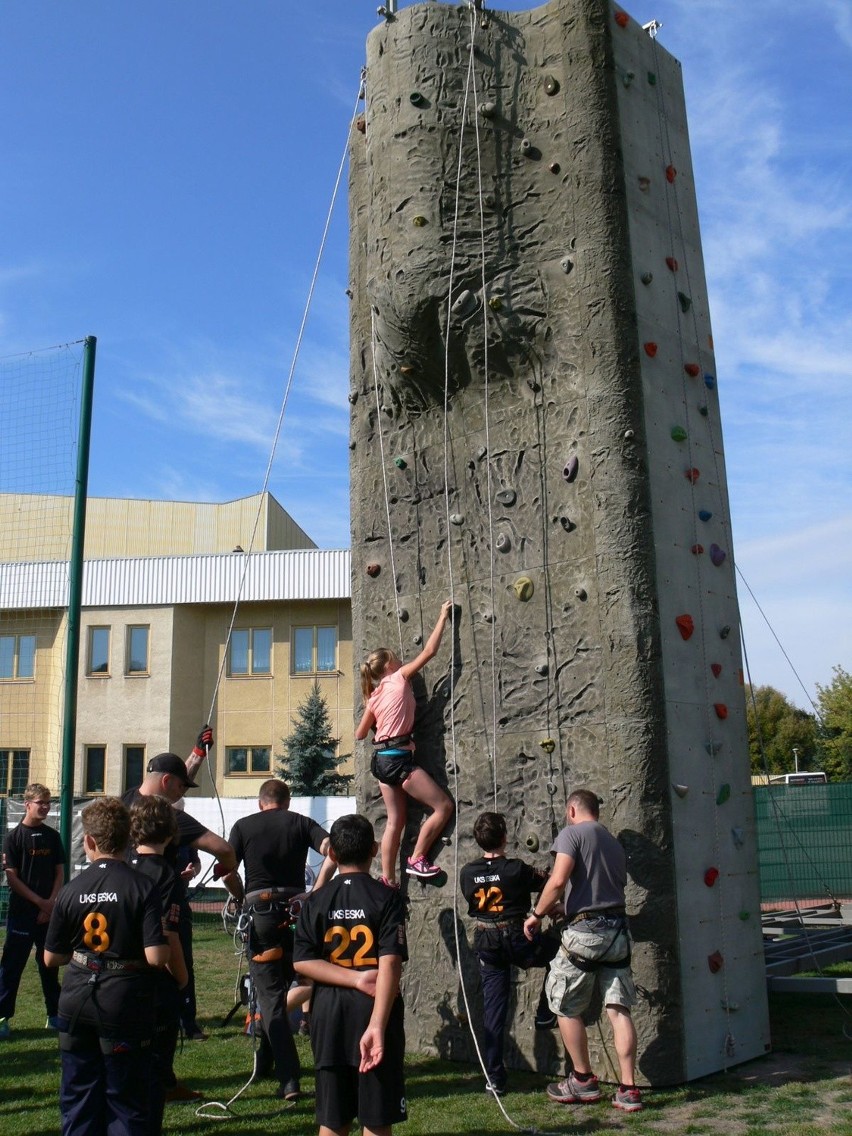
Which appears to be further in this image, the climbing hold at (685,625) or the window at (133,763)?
the window at (133,763)

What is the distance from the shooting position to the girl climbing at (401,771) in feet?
25.2

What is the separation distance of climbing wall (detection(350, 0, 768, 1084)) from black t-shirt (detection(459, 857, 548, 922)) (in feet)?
1.47

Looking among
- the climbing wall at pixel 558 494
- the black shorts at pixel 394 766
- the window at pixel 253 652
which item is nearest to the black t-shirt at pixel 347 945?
the climbing wall at pixel 558 494

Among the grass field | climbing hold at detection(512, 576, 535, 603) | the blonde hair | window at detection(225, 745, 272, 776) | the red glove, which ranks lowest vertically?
the grass field

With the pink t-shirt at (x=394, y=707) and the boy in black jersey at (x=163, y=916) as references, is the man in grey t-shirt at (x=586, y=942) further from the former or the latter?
the boy in black jersey at (x=163, y=916)

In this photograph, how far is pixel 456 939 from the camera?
7.26 metres

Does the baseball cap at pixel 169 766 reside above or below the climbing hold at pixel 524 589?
below

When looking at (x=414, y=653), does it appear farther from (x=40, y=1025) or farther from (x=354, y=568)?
(x=40, y=1025)

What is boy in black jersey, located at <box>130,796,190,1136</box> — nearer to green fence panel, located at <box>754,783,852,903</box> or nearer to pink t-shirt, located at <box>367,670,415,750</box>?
pink t-shirt, located at <box>367,670,415,750</box>

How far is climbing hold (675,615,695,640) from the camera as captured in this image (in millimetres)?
7152

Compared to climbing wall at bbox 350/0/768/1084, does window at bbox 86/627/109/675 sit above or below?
above

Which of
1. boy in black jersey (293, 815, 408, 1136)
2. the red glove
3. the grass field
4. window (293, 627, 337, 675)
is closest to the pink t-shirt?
the red glove

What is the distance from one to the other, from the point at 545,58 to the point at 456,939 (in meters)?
6.29

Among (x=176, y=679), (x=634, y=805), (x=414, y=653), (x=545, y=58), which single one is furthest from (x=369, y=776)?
(x=176, y=679)
